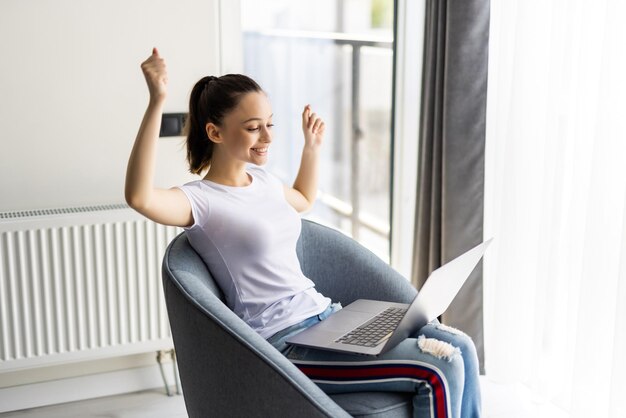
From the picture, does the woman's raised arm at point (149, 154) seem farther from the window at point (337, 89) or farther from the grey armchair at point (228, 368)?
the window at point (337, 89)

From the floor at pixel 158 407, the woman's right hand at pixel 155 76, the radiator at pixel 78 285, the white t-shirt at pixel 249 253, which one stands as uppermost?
the woman's right hand at pixel 155 76

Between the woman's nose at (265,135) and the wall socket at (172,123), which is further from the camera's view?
the wall socket at (172,123)

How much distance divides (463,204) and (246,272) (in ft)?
3.77

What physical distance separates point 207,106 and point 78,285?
39.0 inches

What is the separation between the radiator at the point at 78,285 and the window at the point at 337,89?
0.72m

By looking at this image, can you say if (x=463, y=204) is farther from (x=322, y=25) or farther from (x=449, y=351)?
(x=449, y=351)

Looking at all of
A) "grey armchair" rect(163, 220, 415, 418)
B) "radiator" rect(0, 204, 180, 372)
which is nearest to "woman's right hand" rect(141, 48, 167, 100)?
"grey armchair" rect(163, 220, 415, 418)

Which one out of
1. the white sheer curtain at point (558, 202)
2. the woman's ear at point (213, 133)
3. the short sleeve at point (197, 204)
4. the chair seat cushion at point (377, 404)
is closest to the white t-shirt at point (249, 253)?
the short sleeve at point (197, 204)

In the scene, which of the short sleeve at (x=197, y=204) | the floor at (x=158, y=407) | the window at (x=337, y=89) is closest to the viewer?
the short sleeve at (x=197, y=204)

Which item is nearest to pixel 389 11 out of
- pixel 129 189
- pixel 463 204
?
pixel 463 204

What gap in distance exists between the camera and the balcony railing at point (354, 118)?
3.07 m

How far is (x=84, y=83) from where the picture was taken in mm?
2650

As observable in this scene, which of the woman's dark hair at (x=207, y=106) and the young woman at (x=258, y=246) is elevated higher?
the woman's dark hair at (x=207, y=106)

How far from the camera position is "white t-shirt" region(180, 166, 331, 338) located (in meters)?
1.90
